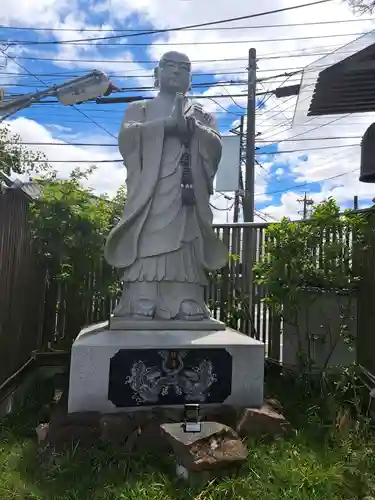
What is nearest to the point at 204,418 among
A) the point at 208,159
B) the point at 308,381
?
the point at 308,381

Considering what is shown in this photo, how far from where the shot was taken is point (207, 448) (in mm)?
2486

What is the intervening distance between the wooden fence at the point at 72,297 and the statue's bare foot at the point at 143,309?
1.17m

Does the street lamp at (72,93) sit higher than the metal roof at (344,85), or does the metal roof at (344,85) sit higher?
the street lamp at (72,93)

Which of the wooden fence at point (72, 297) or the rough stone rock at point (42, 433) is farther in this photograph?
the wooden fence at point (72, 297)

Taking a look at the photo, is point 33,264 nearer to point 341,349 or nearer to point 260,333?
point 260,333

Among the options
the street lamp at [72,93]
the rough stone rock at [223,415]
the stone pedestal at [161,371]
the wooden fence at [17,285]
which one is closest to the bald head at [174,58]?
the wooden fence at [17,285]

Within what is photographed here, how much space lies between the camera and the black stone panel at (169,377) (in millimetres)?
3209

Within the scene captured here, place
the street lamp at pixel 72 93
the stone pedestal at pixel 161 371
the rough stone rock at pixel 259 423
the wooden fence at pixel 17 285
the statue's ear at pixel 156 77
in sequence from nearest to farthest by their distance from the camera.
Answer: the rough stone rock at pixel 259 423 < the stone pedestal at pixel 161 371 < the wooden fence at pixel 17 285 < the statue's ear at pixel 156 77 < the street lamp at pixel 72 93

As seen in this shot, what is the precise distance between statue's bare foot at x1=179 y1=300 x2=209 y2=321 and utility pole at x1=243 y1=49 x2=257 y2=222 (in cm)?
735

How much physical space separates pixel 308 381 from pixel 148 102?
10.3ft

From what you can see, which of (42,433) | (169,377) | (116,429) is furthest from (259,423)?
(42,433)

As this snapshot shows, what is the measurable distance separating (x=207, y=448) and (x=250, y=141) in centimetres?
970

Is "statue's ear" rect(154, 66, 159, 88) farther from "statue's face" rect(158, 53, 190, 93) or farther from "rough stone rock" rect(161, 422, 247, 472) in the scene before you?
"rough stone rock" rect(161, 422, 247, 472)

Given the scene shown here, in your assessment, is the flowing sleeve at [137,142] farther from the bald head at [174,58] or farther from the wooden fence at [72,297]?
the wooden fence at [72,297]
